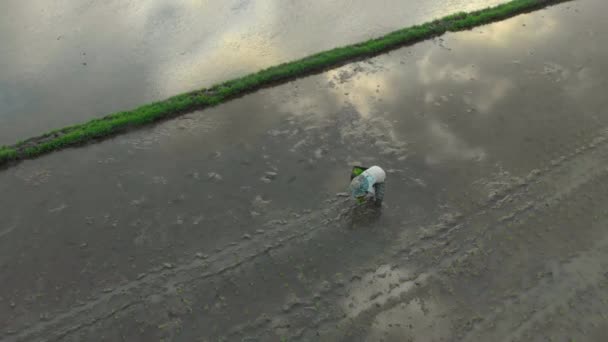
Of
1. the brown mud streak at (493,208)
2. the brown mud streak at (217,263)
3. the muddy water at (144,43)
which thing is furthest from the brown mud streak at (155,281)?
the muddy water at (144,43)

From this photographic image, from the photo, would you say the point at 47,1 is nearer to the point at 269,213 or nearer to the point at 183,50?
the point at 183,50

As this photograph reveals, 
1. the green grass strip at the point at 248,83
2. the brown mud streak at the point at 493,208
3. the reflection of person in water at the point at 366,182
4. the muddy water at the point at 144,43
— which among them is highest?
the muddy water at the point at 144,43

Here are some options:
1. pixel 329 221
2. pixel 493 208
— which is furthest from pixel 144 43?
pixel 493 208

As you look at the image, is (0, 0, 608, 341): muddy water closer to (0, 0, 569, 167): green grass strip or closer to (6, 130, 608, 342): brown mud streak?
(6, 130, 608, 342): brown mud streak

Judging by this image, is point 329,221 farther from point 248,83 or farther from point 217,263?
point 248,83

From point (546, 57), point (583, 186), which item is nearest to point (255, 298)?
point (583, 186)

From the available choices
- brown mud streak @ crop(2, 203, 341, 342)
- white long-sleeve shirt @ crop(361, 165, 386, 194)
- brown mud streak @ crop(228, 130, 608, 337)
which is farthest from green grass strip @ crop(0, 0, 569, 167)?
brown mud streak @ crop(228, 130, 608, 337)

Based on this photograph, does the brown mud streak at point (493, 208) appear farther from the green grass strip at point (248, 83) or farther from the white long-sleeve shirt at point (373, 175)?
the green grass strip at point (248, 83)
